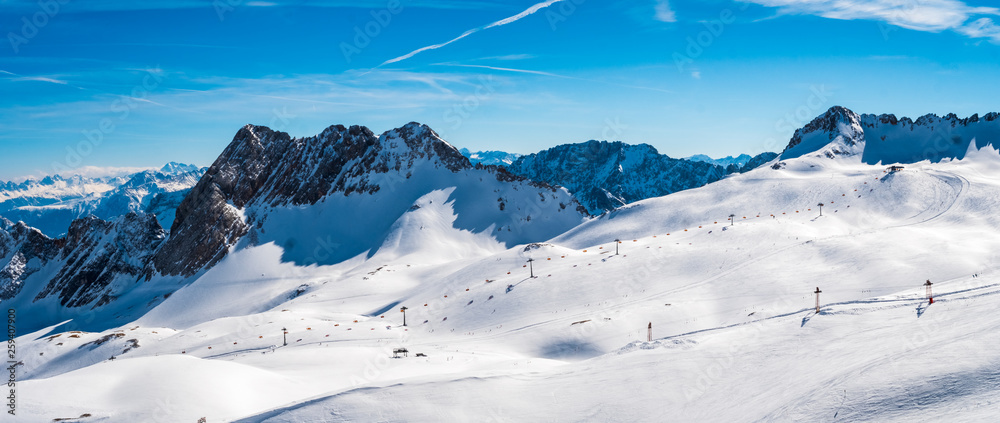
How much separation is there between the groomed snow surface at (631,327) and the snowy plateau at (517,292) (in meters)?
0.27

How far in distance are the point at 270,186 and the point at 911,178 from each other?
585 feet

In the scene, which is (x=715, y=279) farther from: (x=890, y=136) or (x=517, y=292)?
(x=890, y=136)

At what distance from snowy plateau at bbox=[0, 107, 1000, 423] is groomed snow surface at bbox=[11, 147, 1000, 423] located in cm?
27

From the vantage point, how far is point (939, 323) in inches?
1022

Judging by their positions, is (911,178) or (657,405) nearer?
(657,405)

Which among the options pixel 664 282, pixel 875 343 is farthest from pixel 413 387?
pixel 664 282

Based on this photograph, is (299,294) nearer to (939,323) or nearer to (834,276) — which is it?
(834,276)

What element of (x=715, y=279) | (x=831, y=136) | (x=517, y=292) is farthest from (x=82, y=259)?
(x=831, y=136)

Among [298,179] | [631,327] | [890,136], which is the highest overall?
[298,179]

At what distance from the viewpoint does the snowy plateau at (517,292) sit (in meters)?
26.4

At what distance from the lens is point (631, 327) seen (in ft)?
186

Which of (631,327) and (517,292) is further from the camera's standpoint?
(517,292)

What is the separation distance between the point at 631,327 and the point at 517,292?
22182 millimetres

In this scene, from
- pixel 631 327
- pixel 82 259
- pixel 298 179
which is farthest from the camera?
pixel 298 179
